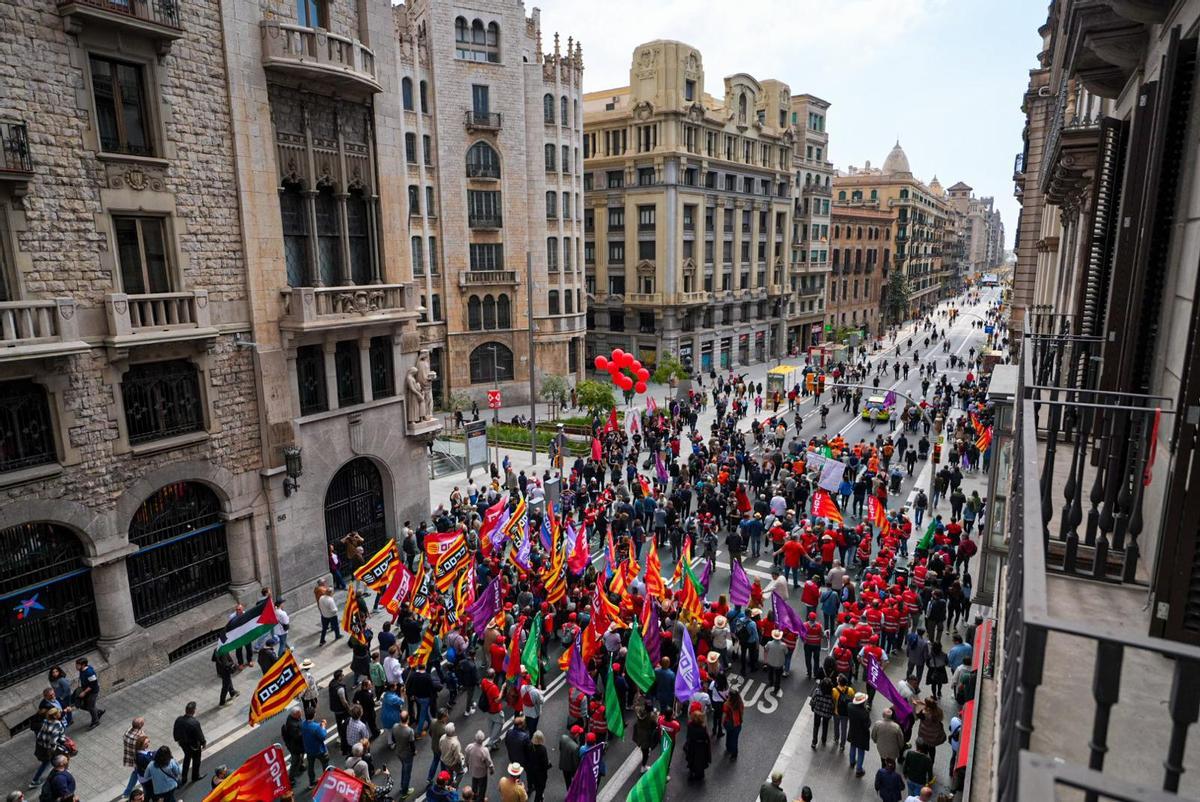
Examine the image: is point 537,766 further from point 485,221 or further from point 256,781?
point 485,221

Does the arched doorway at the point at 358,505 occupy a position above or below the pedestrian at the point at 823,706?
above

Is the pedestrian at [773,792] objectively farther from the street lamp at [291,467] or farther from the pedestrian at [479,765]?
the street lamp at [291,467]

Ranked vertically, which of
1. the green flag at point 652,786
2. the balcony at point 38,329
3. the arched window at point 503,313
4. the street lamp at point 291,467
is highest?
the balcony at point 38,329

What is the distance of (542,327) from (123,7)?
113 ft

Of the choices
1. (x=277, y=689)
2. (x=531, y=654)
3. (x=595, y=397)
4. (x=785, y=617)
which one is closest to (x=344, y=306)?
(x=277, y=689)

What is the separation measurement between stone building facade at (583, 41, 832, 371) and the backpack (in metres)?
45.3

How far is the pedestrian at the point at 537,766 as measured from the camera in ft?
38.4

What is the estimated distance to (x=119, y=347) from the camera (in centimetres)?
1516

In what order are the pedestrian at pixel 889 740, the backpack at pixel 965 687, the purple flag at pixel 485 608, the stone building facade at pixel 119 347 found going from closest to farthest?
1. the pedestrian at pixel 889 740
2. the backpack at pixel 965 687
3. the stone building facade at pixel 119 347
4. the purple flag at pixel 485 608

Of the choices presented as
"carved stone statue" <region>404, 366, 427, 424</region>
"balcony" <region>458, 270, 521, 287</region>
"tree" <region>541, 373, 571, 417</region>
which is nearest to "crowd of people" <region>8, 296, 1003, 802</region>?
"carved stone statue" <region>404, 366, 427, 424</region>

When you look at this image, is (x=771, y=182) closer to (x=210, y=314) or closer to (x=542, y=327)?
(x=542, y=327)

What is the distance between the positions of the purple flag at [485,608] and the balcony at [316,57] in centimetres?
1350

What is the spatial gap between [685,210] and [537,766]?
166 feet

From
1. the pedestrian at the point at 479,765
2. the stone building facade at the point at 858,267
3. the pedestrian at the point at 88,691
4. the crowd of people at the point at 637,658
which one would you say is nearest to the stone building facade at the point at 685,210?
the stone building facade at the point at 858,267
